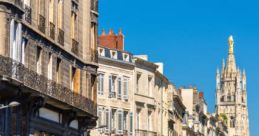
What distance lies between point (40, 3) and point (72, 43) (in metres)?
6.09

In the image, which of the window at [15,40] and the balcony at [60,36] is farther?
the balcony at [60,36]

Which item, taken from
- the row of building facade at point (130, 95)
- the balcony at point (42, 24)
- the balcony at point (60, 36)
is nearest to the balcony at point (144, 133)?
the row of building facade at point (130, 95)

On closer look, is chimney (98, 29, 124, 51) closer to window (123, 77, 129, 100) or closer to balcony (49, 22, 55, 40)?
window (123, 77, 129, 100)

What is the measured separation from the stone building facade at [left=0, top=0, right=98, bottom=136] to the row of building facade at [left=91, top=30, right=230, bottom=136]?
42.5 ft

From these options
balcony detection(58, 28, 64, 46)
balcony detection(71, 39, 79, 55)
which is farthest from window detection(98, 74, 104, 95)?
balcony detection(58, 28, 64, 46)

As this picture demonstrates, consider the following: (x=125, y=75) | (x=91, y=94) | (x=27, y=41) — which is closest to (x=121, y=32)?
(x=125, y=75)

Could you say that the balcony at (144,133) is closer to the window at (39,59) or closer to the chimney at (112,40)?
the chimney at (112,40)

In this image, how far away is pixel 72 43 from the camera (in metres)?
49.0

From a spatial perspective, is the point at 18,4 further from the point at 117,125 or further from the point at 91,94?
the point at 117,125

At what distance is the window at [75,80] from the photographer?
49356 mm

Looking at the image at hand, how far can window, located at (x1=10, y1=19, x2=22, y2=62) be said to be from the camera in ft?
123

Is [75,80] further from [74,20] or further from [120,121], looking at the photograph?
[120,121]

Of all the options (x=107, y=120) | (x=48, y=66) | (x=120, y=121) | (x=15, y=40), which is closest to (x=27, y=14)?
(x=15, y=40)

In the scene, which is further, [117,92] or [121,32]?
[121,32]
